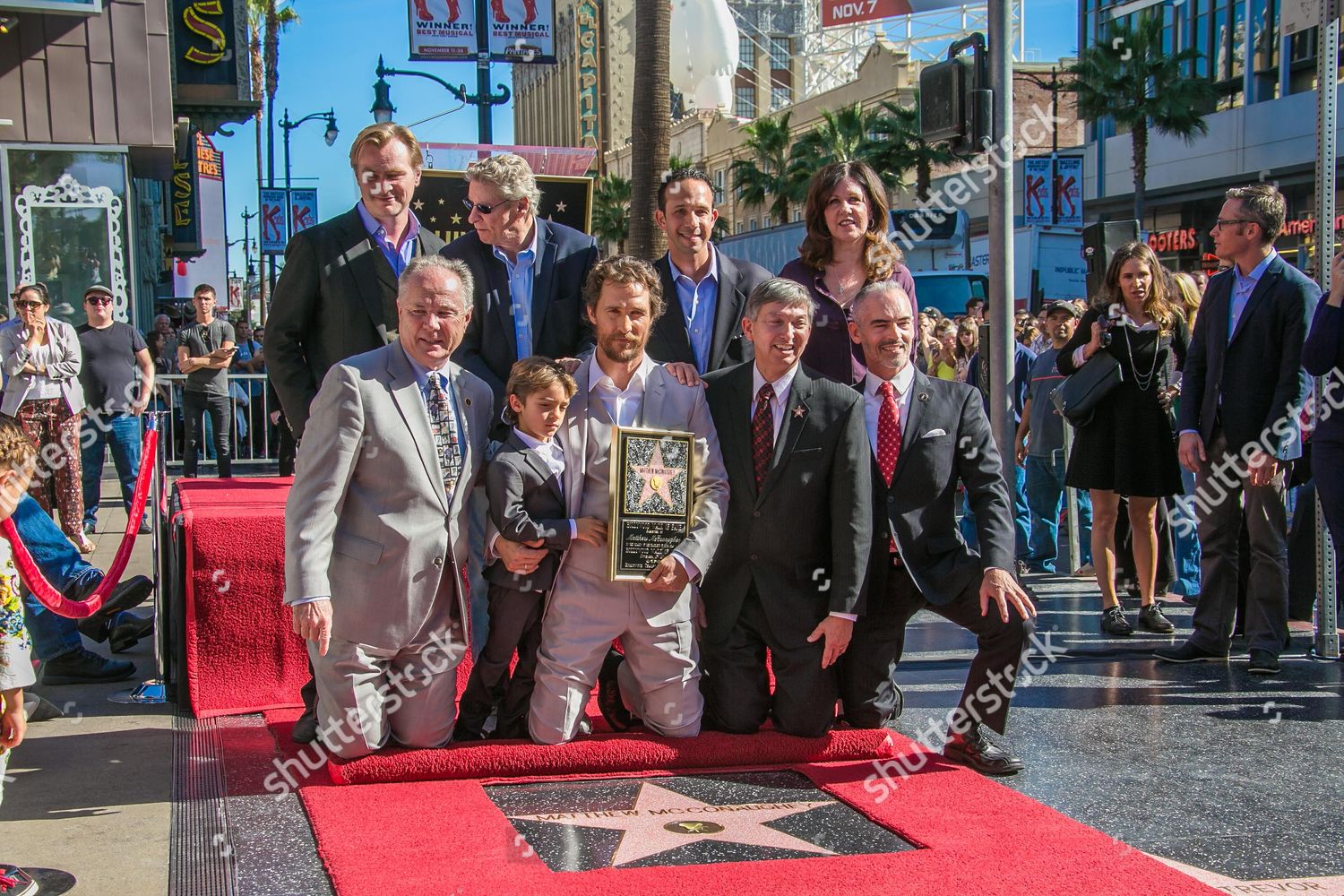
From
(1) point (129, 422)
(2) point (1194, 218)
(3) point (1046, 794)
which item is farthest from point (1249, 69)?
(3) point (1046, 794)

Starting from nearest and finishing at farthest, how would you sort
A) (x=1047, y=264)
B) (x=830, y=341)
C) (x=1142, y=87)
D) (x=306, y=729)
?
(x=306, y=729), (x=830, y=341), (x=1047, y=264), (x=1142, y=87)

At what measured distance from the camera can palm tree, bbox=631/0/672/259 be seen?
44.2ft

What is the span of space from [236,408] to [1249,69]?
36.3 meters

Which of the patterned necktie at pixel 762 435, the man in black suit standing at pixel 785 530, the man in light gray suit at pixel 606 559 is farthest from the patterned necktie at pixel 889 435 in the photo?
the man in light gray suit at pixel 606 559

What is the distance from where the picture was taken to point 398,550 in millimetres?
4402

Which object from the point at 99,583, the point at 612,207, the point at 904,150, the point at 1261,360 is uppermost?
the point at 612,207

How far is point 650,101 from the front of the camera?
534 inches

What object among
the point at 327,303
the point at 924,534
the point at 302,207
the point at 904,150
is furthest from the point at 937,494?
the point at 904,150

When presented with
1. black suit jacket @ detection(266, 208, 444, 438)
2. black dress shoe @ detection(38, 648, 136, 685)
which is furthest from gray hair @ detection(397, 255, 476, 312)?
black dress shoe @ detection(38, 648, 136, 685)

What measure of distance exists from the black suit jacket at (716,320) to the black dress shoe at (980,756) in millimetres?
1836

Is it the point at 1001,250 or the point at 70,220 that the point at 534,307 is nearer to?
the point at 1001,250

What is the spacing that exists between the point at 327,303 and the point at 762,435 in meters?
1.82

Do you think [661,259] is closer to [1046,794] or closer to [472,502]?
[472,502]

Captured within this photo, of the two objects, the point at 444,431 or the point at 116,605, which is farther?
the point at 116,605
